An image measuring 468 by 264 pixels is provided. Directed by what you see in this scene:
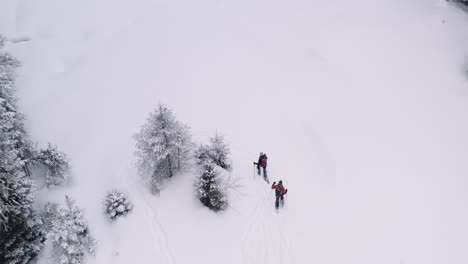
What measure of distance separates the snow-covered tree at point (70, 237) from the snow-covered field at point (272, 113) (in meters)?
0.68

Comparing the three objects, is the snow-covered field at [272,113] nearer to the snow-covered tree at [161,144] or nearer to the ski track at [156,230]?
the ski track at [156,230]

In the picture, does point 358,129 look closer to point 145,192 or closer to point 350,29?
point 350,29

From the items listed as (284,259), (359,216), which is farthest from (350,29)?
(284,259)

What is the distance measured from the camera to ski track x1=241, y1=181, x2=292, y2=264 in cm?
1450

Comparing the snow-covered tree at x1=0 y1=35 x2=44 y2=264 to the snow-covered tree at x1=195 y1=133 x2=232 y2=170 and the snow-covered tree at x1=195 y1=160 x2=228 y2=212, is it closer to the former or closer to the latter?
the snow-covered tree at x1=195 y1=160 x2=228 y2=212

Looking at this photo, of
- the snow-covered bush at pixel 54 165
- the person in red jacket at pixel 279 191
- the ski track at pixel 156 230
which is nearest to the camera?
the ski track at pixel 156 230

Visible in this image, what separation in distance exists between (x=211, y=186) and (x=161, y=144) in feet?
9.67

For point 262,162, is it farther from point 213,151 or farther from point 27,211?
point 27,211

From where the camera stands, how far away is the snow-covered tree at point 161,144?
15.8 meters

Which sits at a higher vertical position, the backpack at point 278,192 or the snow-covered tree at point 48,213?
the backpack at point 278,192

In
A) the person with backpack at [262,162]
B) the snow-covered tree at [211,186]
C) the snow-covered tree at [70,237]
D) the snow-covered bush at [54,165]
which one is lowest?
the snow-covered tree at [70,237]

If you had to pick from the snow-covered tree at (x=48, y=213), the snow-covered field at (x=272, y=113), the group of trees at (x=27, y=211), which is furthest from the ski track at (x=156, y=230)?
the snow-covered tree at (x=48, y=213)

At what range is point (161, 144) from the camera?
15.9m

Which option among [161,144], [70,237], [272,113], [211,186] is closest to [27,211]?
[70,237]
